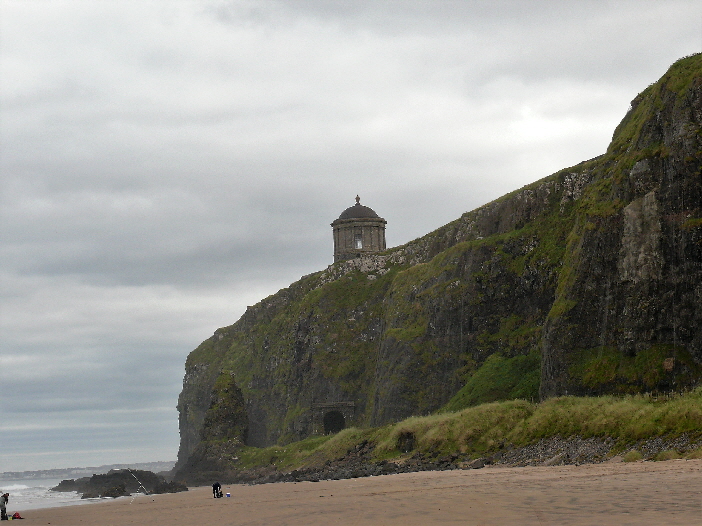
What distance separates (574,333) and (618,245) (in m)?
5.70

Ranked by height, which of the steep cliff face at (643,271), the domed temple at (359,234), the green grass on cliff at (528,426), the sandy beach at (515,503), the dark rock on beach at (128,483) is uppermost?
the domed temple at (359,234)

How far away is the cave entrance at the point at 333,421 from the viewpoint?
8988 centimetres

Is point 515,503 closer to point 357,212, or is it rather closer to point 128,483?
point 128,483

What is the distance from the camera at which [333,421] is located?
90750 mm

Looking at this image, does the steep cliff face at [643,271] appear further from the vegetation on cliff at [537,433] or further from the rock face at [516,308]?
the vegetation on cliff at [537,433]

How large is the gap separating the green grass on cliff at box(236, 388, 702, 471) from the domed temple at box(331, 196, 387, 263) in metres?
53.0

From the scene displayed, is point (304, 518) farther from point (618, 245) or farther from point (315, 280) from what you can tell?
point (315, 280)

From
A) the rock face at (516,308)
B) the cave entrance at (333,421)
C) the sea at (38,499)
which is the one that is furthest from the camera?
the cave entrance at (333,421)

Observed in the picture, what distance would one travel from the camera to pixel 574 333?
156 ft

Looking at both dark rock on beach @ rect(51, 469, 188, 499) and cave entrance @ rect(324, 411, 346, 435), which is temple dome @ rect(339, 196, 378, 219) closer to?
cave entrance @ rect(324, 411, 346, 435)

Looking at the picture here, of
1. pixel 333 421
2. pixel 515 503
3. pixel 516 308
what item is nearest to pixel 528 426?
pixel 515 503

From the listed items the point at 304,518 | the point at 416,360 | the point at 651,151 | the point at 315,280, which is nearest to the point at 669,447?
the point at 304,518

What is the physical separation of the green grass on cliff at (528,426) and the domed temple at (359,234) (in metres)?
53.0

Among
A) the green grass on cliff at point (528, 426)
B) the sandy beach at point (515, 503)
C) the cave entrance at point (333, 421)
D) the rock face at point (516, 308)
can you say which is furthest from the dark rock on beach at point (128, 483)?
the sandy beach at point (515, 503)
